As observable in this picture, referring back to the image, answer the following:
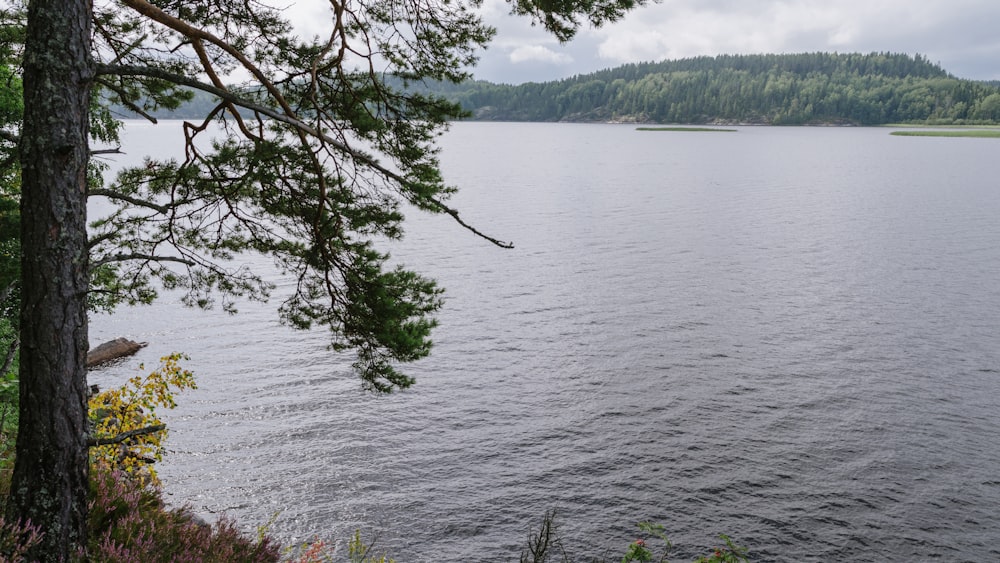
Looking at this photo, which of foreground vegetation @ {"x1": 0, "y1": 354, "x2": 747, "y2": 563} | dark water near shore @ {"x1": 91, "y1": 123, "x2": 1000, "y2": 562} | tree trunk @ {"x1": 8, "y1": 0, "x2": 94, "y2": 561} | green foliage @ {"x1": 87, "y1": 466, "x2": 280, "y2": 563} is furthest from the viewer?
dark water near shore @ {"x1": 91, "y1": 123, "x2": 1000, "y2": 562}

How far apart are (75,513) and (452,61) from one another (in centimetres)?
684

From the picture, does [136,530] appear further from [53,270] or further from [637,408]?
[637,408]

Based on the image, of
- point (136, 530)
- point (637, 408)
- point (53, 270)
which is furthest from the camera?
point (637, 408)

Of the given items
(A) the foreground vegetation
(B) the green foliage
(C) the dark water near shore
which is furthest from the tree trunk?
(C) the dark water near shore

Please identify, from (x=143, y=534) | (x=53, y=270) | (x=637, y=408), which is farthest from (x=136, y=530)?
(x=637, y=408)

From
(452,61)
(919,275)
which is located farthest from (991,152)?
(452,61)

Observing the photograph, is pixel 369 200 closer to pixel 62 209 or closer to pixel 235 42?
pixel 235 42

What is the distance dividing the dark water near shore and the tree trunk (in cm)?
939

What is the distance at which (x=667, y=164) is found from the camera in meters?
96.9

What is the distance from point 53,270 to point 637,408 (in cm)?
1750

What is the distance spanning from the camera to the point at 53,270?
18.9 ft

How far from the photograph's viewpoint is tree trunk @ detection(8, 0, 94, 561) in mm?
5633

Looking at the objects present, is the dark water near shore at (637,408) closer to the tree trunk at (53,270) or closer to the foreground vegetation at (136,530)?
the foreground vegetation at (136,530)

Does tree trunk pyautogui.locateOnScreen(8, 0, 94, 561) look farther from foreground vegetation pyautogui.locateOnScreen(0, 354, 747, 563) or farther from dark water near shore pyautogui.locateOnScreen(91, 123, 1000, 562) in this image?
dark water near shore pyautogui.locateOnScreen(91, 123, 1000, 562)
